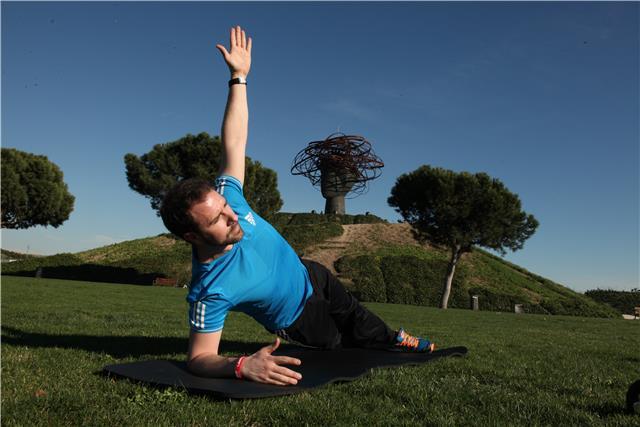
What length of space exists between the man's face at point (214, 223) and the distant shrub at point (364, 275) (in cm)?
2670

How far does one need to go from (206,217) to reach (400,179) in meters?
29.0

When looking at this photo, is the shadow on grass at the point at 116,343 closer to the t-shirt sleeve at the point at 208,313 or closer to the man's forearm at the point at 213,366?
the man's forearm at the point at 213,366

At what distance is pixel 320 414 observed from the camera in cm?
313

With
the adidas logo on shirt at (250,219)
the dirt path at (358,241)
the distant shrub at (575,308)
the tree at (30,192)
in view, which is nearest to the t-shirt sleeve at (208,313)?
the adidas logo on shirt at (250,219)

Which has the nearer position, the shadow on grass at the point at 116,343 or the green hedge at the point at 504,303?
the shadow on grass at the point at 116,343

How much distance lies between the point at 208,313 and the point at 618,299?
37.0 metres

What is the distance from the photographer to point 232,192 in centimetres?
442

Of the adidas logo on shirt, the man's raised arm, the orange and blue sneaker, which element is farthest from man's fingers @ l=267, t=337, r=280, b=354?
the orange and blue sneaker

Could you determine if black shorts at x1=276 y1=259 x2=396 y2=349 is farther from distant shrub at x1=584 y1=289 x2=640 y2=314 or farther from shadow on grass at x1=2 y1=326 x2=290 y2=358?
A: distant shrub at x1=584 y1=289 x2=640 y2=314

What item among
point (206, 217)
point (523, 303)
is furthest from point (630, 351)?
point (523, 303)

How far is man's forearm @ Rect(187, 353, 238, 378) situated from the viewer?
143 inches

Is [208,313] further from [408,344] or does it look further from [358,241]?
[358,241]

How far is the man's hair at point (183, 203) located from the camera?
337 cm

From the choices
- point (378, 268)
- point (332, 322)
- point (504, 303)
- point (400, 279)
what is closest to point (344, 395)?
point (332, 322)
